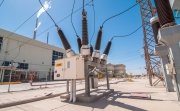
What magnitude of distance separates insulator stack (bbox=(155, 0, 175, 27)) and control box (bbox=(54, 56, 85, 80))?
11.9ft

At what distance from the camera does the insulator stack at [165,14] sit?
3.01 meters

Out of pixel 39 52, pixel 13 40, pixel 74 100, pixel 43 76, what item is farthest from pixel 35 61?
pixel 74 100

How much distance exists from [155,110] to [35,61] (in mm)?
30897

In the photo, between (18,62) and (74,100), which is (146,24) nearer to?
(74,100)

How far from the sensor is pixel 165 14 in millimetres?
3086

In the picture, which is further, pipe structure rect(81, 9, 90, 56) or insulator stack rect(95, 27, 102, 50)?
insulator stack rect(95, 27, 102, 50)

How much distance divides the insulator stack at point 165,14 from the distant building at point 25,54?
2019 cm

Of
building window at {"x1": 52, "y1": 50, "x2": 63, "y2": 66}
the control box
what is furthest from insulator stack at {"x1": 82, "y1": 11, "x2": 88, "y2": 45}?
building window at {"x1": 52, "y1": 50, "x2": 63, "y2": 66}

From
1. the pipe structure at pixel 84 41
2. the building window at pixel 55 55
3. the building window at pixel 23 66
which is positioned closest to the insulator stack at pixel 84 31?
the pipe structure at pixel 84 41

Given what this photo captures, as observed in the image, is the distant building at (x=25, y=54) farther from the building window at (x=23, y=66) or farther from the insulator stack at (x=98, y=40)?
the insulator stack at (x=98, y=40)

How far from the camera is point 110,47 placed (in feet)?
25.9

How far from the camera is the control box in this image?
17.9 feet

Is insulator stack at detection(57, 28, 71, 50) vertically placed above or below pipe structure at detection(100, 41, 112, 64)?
above

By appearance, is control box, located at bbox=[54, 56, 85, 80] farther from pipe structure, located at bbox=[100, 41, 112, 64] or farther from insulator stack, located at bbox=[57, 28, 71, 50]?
pipe structure, located at bbox=[100, 41, 112, 64]
